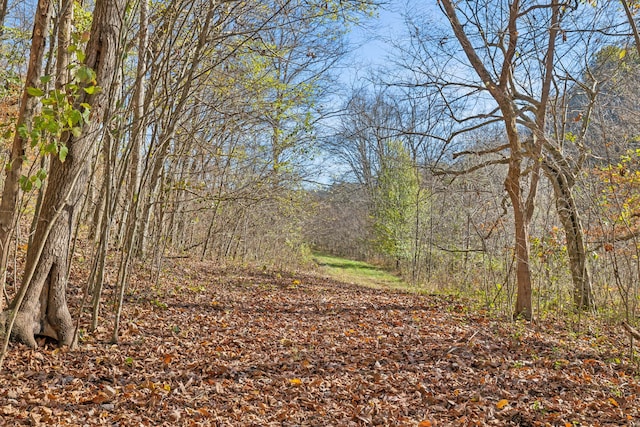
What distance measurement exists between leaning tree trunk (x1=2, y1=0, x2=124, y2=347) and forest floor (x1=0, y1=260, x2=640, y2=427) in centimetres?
20

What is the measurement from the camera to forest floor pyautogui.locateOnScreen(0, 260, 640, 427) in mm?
2898

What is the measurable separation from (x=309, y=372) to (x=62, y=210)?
2.54 metres

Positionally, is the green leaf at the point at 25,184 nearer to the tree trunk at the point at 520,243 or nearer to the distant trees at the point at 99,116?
the distant trees at the point at 99,116

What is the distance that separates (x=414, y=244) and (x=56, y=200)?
13162 mm

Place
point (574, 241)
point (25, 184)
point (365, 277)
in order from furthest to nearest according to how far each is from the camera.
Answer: point (365, 277)
point (574, 241)
point (25, 184)

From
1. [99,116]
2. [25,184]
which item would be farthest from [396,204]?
[25,184]

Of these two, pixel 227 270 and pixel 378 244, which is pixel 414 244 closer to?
pixel 378 244

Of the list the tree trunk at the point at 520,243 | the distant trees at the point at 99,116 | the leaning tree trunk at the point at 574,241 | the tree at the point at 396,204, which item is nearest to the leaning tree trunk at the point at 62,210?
the distant trees at the point at 99,116

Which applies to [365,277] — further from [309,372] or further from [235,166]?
[309,372]

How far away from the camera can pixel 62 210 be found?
3.38 m

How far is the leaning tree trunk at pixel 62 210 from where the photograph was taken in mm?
3281

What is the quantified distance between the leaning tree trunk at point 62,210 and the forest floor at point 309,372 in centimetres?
20

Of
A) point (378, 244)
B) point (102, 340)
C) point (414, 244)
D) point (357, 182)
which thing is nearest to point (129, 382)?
point (102, 340)

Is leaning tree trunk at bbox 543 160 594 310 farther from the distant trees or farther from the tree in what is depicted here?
the tree
